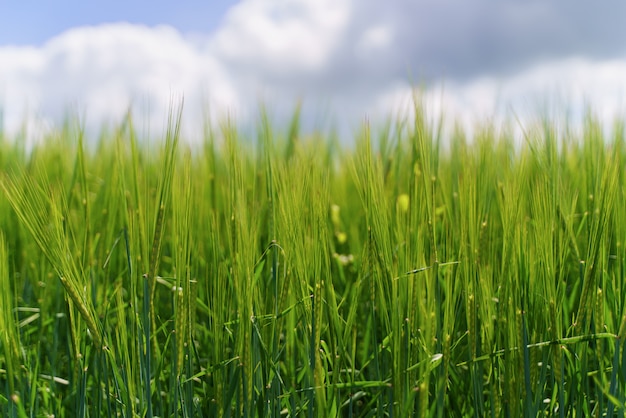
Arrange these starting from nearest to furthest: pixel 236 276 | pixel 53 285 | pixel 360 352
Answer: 1. pixel 236 276
2. pixel 360 352
3. pixel 53 285

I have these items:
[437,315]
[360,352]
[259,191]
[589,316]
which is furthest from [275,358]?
[259,191]

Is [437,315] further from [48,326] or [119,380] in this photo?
[48,326]

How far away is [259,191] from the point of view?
1381 millimetres

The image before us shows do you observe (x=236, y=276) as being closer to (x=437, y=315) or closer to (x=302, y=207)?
(x=302, y=207)

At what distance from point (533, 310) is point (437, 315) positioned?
150 millimetres

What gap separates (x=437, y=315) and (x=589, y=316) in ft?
0.75

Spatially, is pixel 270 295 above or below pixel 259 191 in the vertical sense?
below

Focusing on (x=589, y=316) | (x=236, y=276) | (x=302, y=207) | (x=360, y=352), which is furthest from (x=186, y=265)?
(x=589, y=316)

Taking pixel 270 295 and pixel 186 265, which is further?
pixel 270 295

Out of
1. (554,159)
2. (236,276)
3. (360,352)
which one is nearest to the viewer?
(236,276)

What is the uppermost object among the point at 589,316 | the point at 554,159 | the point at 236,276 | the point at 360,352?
the point at 554,159

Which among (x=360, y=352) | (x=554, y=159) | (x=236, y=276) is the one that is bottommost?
(x=360, y=352)

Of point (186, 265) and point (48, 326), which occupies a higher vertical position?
point (186, 265)

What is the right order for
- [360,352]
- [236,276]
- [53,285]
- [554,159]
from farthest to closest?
[53,285], [360,352], [554,159], [236,276]
